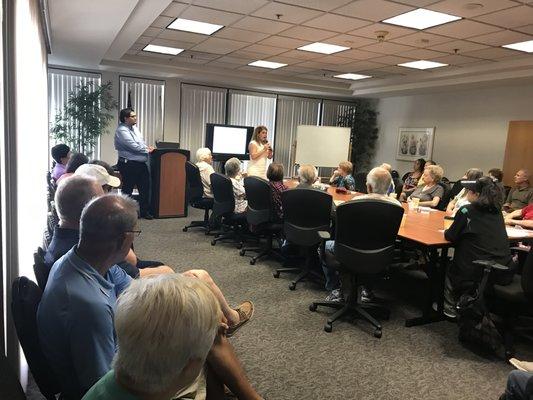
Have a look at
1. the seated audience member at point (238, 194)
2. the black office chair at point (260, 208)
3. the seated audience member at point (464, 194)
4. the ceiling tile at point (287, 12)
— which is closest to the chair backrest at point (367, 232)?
the black office chair at point (260, 208)

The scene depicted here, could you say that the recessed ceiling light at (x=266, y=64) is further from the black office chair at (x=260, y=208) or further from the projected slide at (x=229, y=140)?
the black office chair at (x=260, y=208)

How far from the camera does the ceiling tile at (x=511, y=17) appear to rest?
4.14 meters

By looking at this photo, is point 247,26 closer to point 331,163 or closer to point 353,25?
point 353,25

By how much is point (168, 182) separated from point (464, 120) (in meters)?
5.97

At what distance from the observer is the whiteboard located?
9.52 metres

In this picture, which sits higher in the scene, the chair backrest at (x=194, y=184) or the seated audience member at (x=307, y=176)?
the seated audience member at (x=307, y=176)

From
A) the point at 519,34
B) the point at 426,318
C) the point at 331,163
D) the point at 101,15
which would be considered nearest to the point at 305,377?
the point at 426,318

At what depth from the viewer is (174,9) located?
475 cm

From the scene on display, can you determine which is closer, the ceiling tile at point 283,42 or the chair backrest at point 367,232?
the chair backrest at point 367,232

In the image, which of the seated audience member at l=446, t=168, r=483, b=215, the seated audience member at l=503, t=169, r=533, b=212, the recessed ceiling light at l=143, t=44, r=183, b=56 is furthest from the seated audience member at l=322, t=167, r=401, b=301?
the recessed ceiling light at l=143, t=44, r=183, b=56

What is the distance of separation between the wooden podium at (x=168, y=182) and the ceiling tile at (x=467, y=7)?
14.1 feet

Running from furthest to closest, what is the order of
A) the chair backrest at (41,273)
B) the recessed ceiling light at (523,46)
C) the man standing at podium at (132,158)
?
1. the man standing at podium at (132,158)
2. the recessed ceiling light at (523,46)
3. the chair backrest at (41,273)

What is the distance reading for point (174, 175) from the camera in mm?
6902

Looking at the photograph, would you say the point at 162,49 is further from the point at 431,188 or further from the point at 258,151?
the point at 431,188
